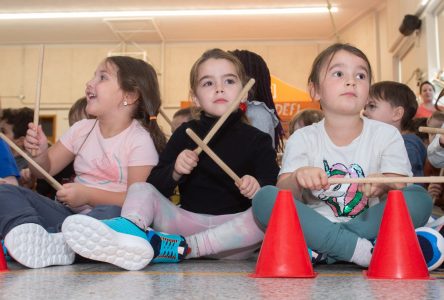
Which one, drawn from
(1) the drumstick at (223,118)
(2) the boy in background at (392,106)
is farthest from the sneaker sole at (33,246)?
(2) the boy in background at (392,106)

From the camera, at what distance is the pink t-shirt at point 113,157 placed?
65.9 inches

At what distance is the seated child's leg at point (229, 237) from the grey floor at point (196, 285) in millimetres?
234

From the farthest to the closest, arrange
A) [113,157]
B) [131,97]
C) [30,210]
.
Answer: [131,97] < [113,157] < [30,210]

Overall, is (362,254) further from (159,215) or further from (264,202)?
(159,215)

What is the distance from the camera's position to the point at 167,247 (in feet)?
4.35

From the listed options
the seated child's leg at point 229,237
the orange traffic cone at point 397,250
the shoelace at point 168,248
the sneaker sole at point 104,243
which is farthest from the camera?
the seated child's leg at point 229,237

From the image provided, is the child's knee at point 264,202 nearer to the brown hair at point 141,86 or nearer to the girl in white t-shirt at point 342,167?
the girl in white t-shirt at point 342,167

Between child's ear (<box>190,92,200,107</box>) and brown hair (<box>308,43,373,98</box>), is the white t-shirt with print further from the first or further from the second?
child's ear (<box>190,92,200,107</box>)

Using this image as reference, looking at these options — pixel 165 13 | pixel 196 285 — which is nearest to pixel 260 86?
pixel 196 285

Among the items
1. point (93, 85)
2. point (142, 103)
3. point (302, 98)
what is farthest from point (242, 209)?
point (302, 98)

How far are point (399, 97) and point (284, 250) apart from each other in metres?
1.25

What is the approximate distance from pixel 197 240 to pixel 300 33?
6137mm

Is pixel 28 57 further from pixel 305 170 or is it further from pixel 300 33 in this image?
pixel 305 170

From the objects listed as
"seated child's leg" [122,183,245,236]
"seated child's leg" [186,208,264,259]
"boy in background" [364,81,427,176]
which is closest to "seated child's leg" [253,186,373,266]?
"seated child's leg" [186,208,264,259]
